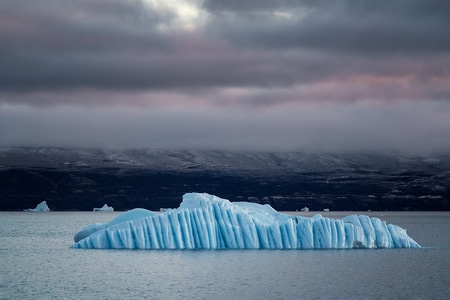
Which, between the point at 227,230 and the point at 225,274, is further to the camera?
the point at 227,230

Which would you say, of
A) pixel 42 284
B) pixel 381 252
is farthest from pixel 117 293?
pixel 381 252

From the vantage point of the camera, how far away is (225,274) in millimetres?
51969

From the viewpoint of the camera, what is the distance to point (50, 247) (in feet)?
253

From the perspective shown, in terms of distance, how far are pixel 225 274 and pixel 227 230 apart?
7.22 meters

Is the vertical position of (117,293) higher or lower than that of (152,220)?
lower

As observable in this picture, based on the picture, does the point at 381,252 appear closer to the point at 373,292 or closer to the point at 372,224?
the point at 372,224

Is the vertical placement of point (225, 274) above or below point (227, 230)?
below

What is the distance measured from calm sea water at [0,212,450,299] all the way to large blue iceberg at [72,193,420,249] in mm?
1030

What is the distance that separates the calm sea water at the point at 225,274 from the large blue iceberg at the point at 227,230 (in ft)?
3.38

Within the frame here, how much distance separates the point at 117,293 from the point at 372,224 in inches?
947

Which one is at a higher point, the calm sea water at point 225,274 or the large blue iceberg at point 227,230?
the large blue iceberg at point 227,230

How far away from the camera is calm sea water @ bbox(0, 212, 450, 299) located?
147 ft

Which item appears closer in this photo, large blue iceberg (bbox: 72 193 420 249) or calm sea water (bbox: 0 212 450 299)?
calm sea water (bbox: 0 212 450 299)

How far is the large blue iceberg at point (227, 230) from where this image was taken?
56750 millimetres
